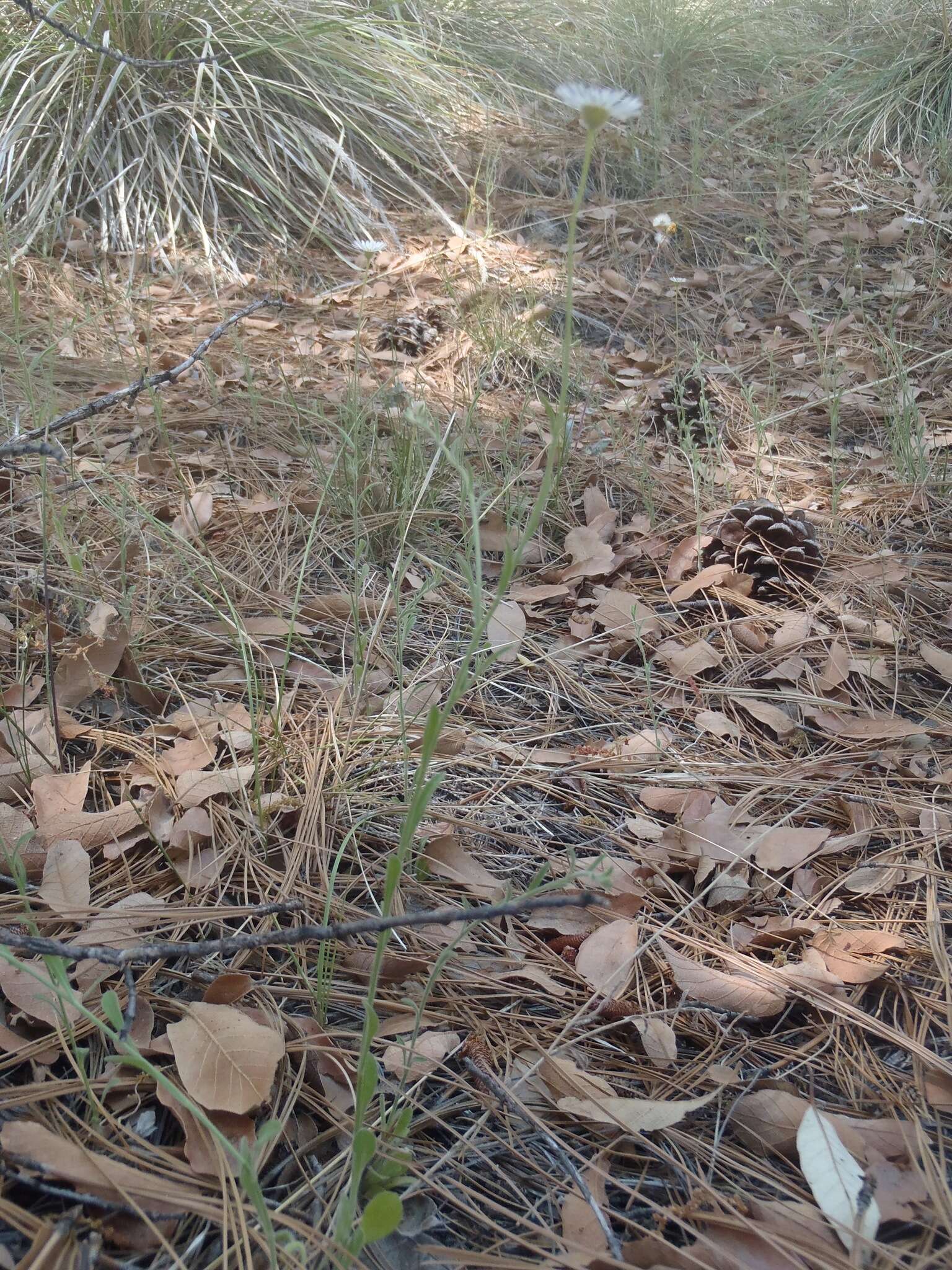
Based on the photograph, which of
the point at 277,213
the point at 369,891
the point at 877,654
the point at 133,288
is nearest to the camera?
the point at 369,891

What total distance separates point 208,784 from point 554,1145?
60 centimetres

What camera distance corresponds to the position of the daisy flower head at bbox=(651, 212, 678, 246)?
2.98 metres

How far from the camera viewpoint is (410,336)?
2508mm

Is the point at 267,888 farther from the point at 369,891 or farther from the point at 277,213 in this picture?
the point at 277,213

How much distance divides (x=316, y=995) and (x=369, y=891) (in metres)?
0.17

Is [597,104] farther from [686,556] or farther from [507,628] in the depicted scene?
[686,556]

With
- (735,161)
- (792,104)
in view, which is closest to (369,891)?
(735,161)

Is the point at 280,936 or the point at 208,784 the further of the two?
the point at 208,784

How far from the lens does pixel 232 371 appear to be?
2.31 m

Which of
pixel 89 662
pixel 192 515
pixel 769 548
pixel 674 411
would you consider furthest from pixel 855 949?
pixel 674 411

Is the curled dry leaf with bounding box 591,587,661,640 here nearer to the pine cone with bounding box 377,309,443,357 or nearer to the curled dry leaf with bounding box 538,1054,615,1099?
the curled dry leaf with bounding box 538,1054,615,1099

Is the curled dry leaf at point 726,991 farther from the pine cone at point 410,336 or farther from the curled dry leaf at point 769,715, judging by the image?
the pine cone at point 410,336

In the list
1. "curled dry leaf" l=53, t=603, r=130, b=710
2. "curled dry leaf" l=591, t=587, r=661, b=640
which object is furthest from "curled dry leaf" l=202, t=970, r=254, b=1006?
"curled dry leaf" l=591, t=587, r=661, b=640

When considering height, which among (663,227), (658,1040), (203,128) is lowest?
(658,1040)
